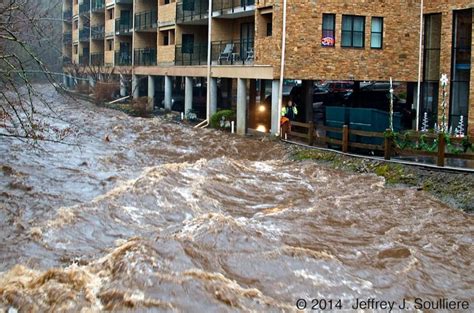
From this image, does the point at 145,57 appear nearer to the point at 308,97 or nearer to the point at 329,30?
the point at 308,97

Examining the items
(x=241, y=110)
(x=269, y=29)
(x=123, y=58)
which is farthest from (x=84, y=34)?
(x=269, y=29)

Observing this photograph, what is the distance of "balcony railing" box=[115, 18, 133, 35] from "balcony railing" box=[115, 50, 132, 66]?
1.45 m

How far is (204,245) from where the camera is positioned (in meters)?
11.8

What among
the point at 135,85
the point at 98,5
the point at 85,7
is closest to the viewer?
the point at 135,85

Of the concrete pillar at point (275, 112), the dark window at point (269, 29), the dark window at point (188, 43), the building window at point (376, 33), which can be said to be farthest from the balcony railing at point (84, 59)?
the building window at point (376, 33)

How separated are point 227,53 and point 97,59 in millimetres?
26483

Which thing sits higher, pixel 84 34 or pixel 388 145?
pixel 84 34

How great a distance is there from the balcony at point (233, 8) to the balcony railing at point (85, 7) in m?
29.9

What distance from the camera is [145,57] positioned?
4306cm

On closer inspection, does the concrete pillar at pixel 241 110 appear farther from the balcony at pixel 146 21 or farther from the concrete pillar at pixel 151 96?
the balcony at pixel 146 21

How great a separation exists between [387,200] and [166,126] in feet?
59.9

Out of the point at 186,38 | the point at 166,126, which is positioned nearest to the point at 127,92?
the point at 186,38

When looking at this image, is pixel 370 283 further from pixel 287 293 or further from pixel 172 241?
pixel 172 241

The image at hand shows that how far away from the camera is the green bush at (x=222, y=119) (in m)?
29.3
